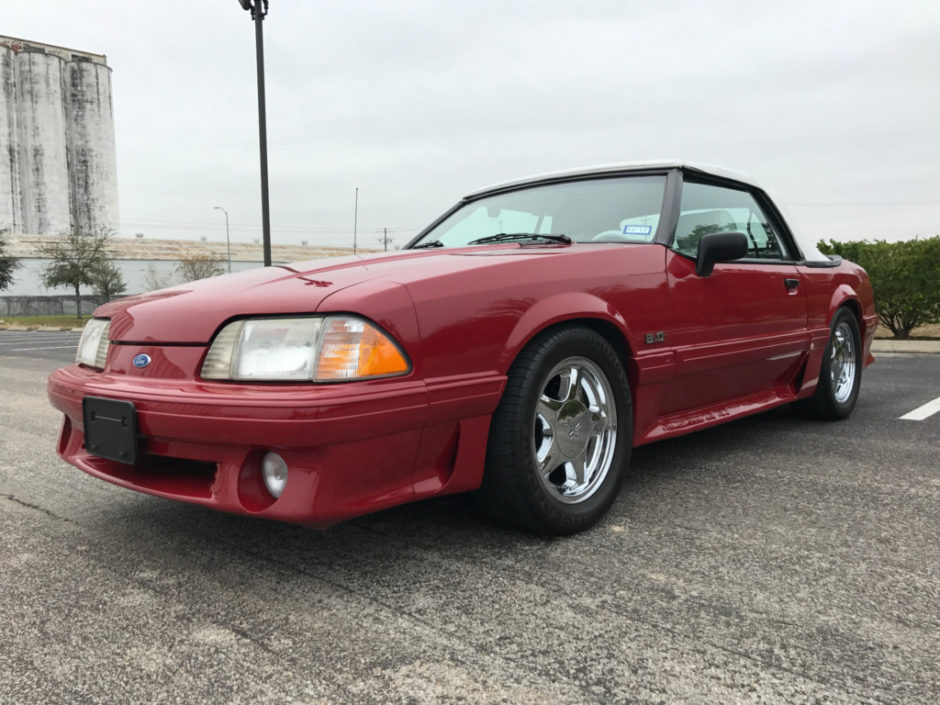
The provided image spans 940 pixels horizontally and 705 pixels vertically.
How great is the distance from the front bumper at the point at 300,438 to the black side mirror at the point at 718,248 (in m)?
1.23

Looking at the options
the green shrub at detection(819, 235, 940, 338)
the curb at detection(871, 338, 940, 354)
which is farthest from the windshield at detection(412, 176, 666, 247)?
the green shrub at detection(819, 235, 940, 338)

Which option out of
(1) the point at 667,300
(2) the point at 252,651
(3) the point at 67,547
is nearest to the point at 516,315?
(1) the point at 667,300

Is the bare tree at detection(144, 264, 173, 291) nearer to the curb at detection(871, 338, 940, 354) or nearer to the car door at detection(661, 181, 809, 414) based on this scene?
the curb at detection(871, 338, 940, 354)

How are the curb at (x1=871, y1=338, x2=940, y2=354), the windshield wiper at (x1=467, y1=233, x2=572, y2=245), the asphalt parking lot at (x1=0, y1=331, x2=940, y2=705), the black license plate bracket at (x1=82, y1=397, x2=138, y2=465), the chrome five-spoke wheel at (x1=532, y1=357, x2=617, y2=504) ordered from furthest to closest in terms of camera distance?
the curb at (x1=871, y1=338, x2=940, y2=354), the windshield wiper at (x1=467, y1=233, x2=572, y2=245), the chrome five-spoke wheel at (x1=532, y1=357, x2=617, y2=504), the black license plate bracket at (x1=82, y1=397, x2=138, y2=465), the asphalt parking lot at (x1=0, y1=331, x2=940, y2=705)

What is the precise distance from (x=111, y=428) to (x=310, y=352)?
0.68 m

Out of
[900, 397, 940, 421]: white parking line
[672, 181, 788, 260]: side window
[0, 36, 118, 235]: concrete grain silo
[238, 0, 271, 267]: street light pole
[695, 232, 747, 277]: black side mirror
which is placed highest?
[0, 36, 118, 235]: concrete grain silo

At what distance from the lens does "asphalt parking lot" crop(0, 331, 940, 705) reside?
1.55 meters

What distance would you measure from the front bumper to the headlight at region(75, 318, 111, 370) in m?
0.24

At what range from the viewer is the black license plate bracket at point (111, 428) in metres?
2.09

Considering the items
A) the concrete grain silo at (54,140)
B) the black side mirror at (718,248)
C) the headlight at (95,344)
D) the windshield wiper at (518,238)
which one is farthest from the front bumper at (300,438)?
the concrete grain silo at (54,140)

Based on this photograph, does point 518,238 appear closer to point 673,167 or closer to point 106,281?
point 673,167

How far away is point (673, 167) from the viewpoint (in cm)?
328

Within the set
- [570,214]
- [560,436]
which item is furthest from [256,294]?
[570,214]

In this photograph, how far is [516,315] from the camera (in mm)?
2283
